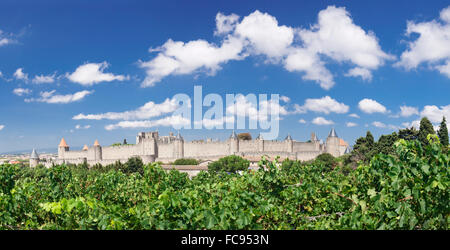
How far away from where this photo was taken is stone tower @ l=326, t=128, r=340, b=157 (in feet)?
188

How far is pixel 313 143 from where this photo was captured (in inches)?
2635

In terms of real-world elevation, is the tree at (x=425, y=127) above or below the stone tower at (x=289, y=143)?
above

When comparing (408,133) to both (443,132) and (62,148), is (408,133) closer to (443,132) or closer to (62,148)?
(443,132)

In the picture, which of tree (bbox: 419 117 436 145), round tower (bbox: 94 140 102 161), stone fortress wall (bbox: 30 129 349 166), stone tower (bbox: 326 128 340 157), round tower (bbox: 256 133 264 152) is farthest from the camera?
round tower (bbox: 94 140 102 161)

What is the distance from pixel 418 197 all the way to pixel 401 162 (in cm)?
51

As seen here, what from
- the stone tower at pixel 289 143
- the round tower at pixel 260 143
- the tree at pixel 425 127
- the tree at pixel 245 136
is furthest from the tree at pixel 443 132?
the tree at pixel 245 136

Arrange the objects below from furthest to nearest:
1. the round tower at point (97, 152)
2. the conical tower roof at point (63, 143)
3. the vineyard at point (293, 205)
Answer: the conical tower roof at point (63, 143) → the round tower at point (97, 152) → the vineyard at point (293, 205)

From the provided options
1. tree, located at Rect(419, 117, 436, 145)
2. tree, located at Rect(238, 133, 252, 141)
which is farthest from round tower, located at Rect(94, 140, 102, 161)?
tree, located at Rect(419, 117, 436, 145)

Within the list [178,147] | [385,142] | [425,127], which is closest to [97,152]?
[178,147]

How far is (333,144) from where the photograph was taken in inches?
2267

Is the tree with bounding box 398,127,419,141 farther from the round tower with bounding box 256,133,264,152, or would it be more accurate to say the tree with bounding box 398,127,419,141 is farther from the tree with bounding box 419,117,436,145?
the round tower with bounding box 256,133,264,152

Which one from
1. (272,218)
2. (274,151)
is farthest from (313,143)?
(272,218)

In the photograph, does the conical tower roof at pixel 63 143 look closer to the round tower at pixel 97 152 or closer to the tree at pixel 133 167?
the round tower at pixel 97 152

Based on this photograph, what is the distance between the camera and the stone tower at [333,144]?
57.2 meters
